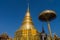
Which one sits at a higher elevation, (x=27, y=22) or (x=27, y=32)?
(x=27, y=22)

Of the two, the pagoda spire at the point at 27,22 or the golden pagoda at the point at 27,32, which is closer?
the golden pagoda at the point at 27,32

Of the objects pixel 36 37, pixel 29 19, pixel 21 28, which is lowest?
pixel 36 37

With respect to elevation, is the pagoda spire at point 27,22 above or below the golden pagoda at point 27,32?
above

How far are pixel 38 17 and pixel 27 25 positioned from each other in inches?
657

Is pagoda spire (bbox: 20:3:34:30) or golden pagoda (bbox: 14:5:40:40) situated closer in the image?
golden pagoda (bbox: 14:5:40:40)

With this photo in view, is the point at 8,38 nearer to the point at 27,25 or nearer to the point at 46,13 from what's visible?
the point at 27,25

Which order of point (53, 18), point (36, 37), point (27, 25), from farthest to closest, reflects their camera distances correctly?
1. point (27, 25)
2. point (36, 37)
3. point (53, 18)

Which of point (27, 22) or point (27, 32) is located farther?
point (27, 22)

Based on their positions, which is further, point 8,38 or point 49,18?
point 8,38

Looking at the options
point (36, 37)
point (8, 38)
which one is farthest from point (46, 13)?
point (8, 38)

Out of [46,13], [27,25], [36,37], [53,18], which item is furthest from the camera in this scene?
[27,25]

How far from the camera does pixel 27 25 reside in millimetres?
49969

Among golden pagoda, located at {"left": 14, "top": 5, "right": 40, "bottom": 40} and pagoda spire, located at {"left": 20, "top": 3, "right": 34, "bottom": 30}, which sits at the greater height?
pagoda spire, located at {"left": 20, "top": 3, "right": 34, "bottom": 30}

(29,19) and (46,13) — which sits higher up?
(29,19)
